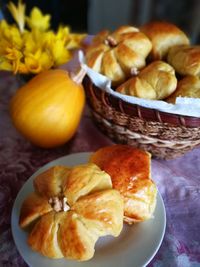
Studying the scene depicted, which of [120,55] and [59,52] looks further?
[59,52]

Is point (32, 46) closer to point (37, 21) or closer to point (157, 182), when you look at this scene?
point (37, 21)

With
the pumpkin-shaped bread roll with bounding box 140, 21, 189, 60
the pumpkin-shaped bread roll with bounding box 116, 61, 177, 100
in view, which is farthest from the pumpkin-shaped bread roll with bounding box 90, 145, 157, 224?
the pumpkin-shaped bread roll with bounding box 140, 21, 189, 60

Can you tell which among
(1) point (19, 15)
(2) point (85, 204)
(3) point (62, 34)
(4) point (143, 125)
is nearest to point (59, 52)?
(3) point (62, 34)

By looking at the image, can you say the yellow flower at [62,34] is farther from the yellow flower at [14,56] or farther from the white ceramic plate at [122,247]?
the white ceramic plate at [122,247]

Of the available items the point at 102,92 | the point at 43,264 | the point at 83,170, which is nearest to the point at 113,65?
the point at 102,92

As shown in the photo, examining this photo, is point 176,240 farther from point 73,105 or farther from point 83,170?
point 73,105

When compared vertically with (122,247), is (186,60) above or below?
above

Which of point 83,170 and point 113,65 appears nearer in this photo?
point 83,170
